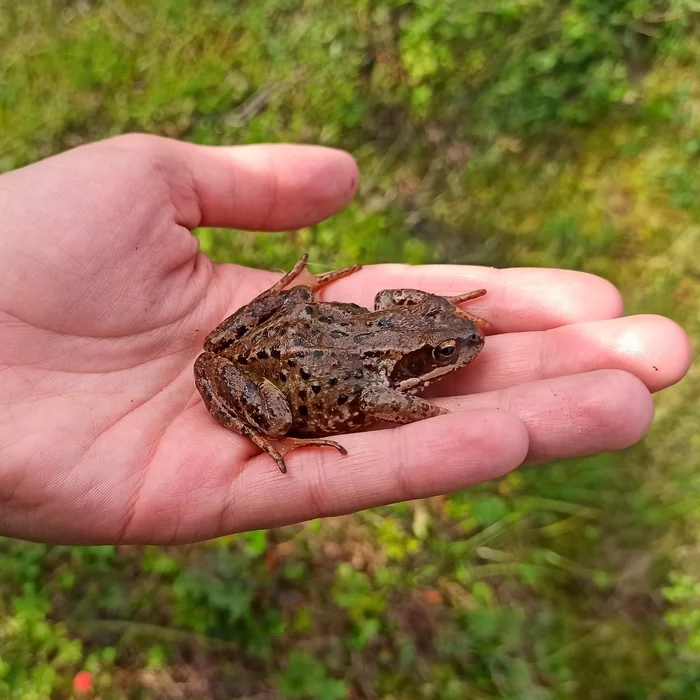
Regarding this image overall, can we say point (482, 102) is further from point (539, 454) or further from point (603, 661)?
point (603, 661)

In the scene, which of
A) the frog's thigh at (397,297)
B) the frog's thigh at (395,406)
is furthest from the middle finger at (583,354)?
the frog's thigh at (397,297)

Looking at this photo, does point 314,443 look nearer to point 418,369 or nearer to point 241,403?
point 241,403

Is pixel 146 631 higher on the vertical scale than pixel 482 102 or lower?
lower

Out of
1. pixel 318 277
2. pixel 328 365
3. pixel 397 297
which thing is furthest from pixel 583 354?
pixel 318 277

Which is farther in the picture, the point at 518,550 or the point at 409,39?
the point at 409,39

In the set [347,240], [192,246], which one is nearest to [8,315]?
[192,246]

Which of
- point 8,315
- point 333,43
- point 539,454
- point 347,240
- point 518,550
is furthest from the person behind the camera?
point 333,43

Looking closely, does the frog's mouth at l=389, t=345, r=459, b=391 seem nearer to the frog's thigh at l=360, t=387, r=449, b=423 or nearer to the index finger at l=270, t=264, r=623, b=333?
the frog's thigh at l=360, t=387, r=449, b=423

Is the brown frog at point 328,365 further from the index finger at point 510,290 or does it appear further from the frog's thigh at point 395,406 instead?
the index finger at point 510,290
